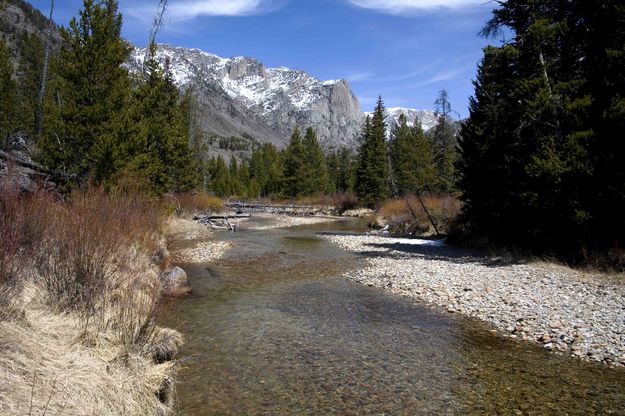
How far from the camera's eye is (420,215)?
28.7 m

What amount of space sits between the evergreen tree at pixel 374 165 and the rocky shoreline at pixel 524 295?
1216 inches

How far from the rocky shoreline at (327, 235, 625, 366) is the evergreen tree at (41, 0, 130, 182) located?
10865mm

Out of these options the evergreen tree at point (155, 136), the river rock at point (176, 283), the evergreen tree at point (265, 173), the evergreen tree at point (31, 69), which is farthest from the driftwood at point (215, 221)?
the evergreen tree at point (265, 173)

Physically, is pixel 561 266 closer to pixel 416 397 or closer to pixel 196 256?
pixel 416 397

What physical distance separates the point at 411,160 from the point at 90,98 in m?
37.2

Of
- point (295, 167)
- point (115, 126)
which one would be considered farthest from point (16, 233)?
point (295, 167)

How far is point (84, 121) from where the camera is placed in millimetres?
16688

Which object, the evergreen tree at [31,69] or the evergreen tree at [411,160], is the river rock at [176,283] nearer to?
the evergreen tree at [411,160]

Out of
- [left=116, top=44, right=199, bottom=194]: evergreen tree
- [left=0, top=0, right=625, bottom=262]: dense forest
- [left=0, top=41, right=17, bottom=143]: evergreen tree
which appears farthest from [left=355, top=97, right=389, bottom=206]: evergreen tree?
[left=0, top=41, right=17, bottom=143]: evergreen tree

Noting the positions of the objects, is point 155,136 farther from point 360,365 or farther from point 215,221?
point 360,365

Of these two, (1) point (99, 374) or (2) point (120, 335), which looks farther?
(2) point (120, 335)

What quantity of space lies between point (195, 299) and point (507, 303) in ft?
24.9

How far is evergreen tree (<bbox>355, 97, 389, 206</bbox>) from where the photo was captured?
157 ft

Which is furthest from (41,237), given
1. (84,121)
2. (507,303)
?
(84,121)
